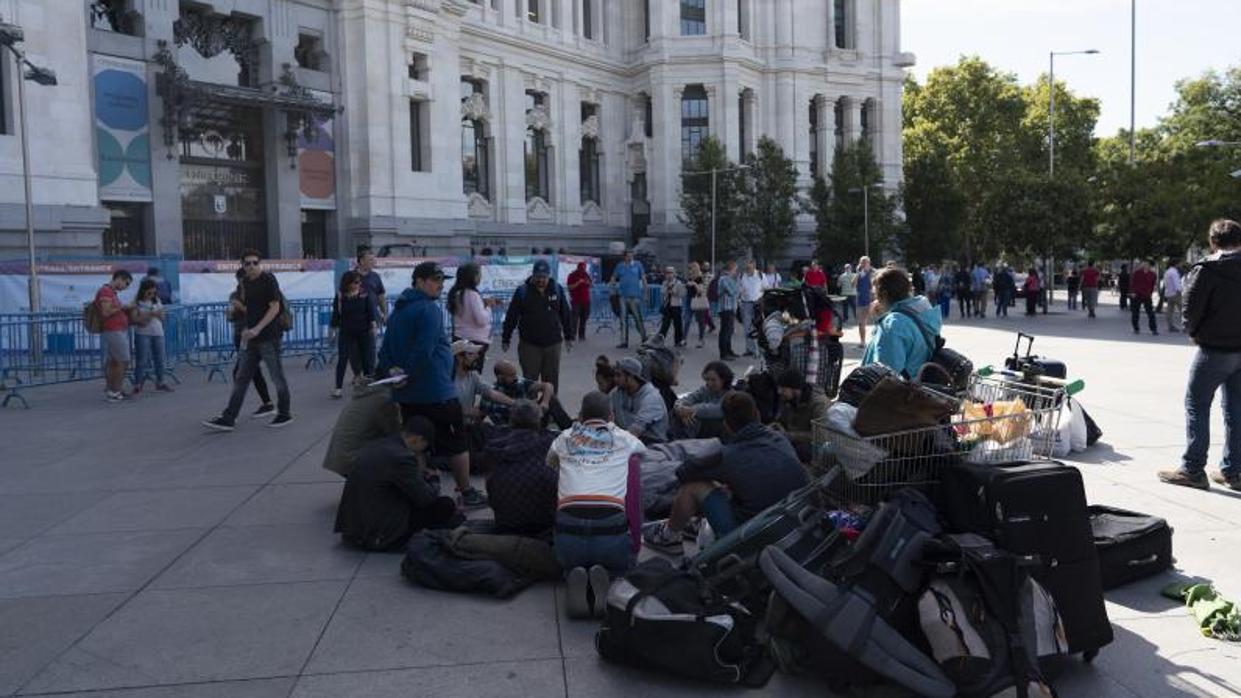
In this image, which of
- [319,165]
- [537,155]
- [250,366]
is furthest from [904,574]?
[537,155]

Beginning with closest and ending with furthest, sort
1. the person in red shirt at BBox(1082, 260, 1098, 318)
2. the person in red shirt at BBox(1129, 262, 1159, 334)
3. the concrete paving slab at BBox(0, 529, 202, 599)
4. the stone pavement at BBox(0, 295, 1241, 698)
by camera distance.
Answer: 1. the stone pavement at BBox(0, 295, 1241, 698)
2. the concrete paving slab at BBox(0, 529, 202, 599)
3. the person in red shirt at BBox(1129, 262, 1159, 334)
4. the person in red shirt at BBox(1082, 260, 1098, 318)

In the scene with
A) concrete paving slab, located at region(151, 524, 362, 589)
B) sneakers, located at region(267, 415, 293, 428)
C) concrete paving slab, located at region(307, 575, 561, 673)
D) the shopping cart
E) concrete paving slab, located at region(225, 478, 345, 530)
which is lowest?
concrete paving slab, located at region(307, 575, 561, 673)

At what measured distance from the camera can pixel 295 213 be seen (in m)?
29.6

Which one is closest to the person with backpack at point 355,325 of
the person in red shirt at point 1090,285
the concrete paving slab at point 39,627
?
the concrete paving slab at point 39,627

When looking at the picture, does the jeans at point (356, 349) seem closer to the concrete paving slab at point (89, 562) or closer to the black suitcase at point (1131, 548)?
the concrete paving slab at point (89, 562)

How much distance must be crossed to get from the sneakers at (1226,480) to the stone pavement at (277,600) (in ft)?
1.28

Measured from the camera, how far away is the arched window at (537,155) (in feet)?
150

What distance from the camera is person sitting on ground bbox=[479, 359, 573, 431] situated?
896 centimetres

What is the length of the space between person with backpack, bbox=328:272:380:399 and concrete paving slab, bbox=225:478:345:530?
15.4ft

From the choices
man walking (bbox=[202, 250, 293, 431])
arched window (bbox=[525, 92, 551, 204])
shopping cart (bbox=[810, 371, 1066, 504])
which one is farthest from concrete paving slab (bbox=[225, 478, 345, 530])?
arched window (bbox=[525, 92, 551, 204])

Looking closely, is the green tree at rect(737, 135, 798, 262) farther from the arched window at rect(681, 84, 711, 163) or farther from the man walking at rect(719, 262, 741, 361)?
the man walking at rect(719, 262, 741, 361)

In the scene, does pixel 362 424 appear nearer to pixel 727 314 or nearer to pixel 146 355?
pixel 146 355

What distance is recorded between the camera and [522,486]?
586 centimetres

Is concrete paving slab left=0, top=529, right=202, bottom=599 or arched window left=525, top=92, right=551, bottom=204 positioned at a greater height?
arched window left=525, top=92, right=551, bottom=204
